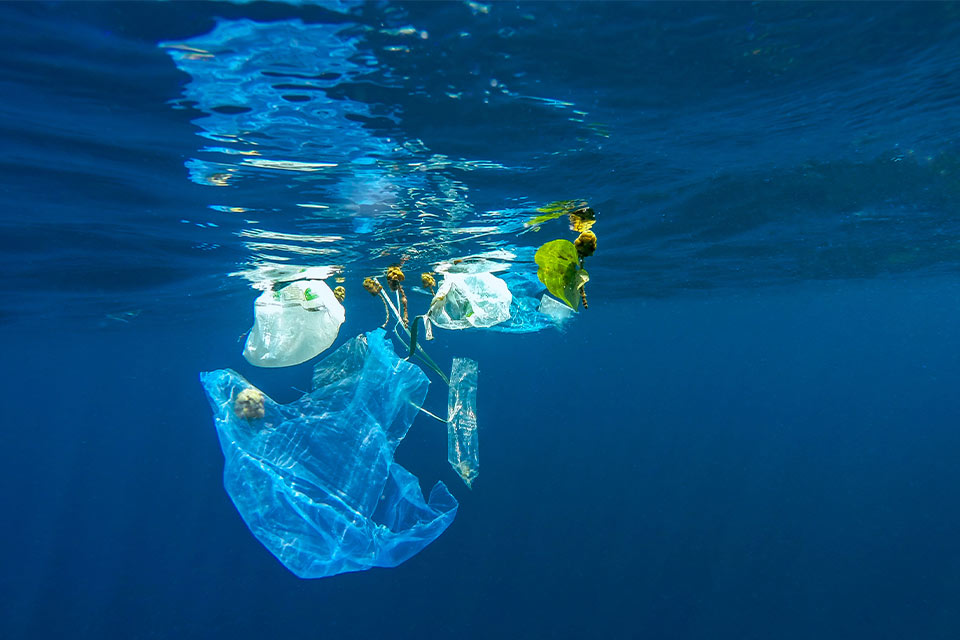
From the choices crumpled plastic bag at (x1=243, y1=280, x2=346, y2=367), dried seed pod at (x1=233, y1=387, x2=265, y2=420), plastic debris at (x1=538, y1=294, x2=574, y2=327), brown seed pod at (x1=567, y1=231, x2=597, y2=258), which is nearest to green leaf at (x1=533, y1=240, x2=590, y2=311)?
brown seed pod at (x1=567, y1=231, x2=597, y2=258)

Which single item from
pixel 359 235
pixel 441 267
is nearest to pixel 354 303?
pixel 441 267

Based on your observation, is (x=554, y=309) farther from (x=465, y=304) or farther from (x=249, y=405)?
(x=249, y=405)

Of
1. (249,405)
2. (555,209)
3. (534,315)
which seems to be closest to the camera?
(249,405)

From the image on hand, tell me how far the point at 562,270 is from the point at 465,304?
2152 mm

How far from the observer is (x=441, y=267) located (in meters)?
16.4

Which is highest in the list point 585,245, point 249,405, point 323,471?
point 585,245

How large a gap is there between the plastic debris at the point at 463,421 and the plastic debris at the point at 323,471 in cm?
43

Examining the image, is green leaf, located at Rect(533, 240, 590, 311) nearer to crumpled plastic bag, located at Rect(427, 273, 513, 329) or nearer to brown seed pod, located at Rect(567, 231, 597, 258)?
brown seed pod, located at Rect(567, 231, 597, 258)

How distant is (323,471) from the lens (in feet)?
12.7

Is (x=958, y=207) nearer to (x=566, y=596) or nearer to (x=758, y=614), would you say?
(x=758, y=614)

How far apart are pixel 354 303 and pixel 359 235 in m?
15.8

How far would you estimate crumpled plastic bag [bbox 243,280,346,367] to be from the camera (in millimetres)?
4609

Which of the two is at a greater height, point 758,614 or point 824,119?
point 824,119

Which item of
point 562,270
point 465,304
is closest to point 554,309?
point 465,304
